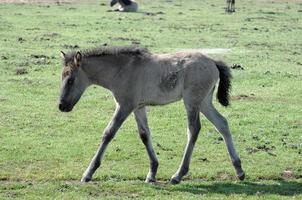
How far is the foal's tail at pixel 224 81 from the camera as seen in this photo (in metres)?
11.2

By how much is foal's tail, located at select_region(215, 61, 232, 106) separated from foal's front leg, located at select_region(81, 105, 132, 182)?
5.31 feet

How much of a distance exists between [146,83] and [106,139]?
1.13m

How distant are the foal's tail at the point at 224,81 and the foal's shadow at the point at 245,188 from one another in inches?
57.0

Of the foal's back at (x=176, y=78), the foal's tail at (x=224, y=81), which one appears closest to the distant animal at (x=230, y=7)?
the foal's tail at (x=224, y=81)

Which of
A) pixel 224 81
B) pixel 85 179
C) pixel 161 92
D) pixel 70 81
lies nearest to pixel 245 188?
pixel 224 81

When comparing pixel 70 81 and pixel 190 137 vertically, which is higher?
pixel 70 81

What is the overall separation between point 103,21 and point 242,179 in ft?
81.9

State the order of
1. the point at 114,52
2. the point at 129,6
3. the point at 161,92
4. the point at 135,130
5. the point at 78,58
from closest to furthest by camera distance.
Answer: the point at 78,58, the point at 161,92, the point at 114,52, the point at 135,130, the point at 129,6

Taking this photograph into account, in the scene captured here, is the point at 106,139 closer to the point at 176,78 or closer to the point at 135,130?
the point at 176,78

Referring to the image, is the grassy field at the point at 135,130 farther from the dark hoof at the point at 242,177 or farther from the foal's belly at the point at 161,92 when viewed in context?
the foal's belly at the point at 161,92

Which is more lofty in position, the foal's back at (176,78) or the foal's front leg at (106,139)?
the foal's back at (176,78)

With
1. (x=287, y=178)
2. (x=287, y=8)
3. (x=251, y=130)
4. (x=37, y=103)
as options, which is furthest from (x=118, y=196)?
(x=287, y=8)

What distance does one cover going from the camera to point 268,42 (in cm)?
2869

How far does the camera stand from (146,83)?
1109cm
